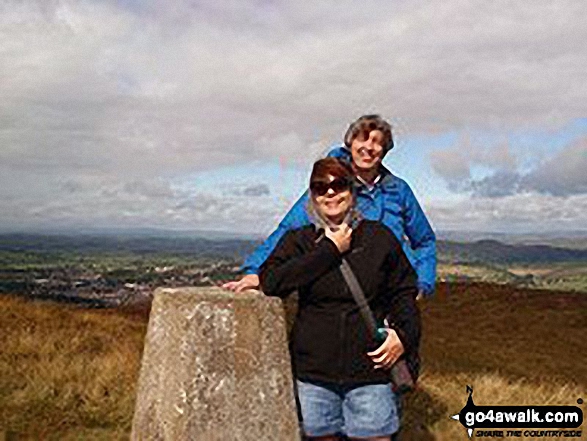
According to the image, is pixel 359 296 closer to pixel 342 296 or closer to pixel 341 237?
pixel 342 296

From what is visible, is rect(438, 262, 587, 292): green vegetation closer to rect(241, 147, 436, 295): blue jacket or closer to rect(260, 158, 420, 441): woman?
rect(241, 147, 436, 295): blue jacket

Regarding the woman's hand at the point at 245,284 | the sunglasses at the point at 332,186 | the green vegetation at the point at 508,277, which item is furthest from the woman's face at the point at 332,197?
the green vegetation at the point at 508,277

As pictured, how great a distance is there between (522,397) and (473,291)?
21346mm

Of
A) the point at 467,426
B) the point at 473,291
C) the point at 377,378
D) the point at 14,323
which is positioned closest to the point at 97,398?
the point at 467,426

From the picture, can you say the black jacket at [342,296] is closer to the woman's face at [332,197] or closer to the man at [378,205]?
the woman's face at [332,197]

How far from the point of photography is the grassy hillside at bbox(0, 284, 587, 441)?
26.0 ft

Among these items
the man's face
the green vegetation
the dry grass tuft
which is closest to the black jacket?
the man's face

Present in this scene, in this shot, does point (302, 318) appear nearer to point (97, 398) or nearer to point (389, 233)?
point (389, 233)

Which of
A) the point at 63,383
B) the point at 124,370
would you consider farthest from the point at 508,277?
the point at 63,383

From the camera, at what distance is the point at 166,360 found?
4.42m

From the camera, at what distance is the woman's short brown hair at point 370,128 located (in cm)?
493

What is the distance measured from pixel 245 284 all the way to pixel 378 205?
3.76 feet

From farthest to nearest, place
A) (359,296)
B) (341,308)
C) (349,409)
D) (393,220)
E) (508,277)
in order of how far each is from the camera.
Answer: (508,277) < (393,220) < (349,409) < (341,308) < (359,296)

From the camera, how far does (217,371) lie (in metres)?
4.36
